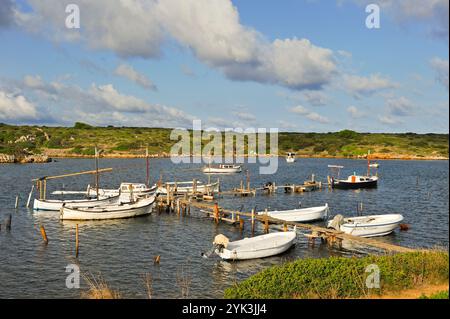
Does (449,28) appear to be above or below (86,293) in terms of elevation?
above

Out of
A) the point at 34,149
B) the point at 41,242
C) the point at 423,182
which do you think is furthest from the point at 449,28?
the point at 34,149

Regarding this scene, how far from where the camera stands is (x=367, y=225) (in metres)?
37.5

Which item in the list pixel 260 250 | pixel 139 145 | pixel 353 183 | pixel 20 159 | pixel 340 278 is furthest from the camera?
pixel 139 145

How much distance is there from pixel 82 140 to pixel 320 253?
537ft

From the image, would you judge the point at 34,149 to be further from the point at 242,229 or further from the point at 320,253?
the point at 320,253

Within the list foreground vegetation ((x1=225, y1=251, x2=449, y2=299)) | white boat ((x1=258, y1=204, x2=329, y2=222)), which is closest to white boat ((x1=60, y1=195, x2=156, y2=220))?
white boat ((x1=258, y1=204, x2=329, y2=222))

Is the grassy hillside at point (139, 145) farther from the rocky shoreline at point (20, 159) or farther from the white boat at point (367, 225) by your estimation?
the white boat at point (367, 225)

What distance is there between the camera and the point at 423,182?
8700 cm

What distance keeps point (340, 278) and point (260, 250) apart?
38.3ft

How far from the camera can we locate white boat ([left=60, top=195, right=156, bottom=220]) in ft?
145

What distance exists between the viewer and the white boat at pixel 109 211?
4409 cm

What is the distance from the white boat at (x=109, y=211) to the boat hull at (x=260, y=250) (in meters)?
18.8
